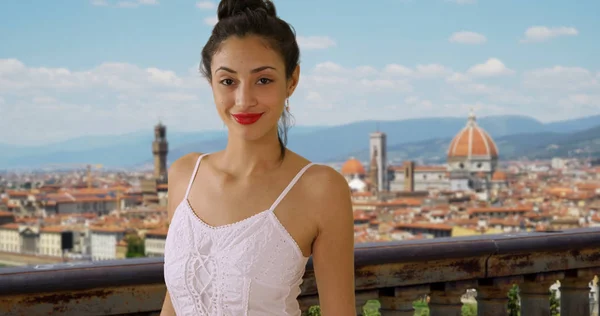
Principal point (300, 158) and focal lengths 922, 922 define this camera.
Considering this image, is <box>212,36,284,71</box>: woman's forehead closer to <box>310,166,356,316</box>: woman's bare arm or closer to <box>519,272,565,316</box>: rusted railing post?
<box>310,166,356,316</box>: woman's bare arm

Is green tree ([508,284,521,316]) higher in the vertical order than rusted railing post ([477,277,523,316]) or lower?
lower

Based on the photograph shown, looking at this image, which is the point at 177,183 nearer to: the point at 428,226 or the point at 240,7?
the point at 240,7

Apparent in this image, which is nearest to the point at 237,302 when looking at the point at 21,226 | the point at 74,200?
the point at 21,226

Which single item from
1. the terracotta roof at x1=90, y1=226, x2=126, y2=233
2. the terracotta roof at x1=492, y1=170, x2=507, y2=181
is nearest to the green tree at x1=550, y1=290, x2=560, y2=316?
the terracotta roof at x1=90, y1=226, x2=126, y2=233

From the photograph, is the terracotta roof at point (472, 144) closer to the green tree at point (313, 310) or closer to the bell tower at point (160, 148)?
the bell tower at point (160, 148)

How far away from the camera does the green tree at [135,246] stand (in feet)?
128

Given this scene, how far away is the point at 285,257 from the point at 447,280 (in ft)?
2.25

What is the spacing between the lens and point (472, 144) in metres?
64.8

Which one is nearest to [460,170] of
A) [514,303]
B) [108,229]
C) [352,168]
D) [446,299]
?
[352,168]

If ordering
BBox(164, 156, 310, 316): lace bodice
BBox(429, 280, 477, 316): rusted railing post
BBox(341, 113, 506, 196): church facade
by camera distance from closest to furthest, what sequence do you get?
BBox(164, 156, 310, 316): lace bodice, BBox(429, 280, 477, 316): rusted railing post, BBox(341, 113, 506, 196): church facade

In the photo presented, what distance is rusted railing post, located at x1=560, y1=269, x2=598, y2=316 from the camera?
185 centimetres

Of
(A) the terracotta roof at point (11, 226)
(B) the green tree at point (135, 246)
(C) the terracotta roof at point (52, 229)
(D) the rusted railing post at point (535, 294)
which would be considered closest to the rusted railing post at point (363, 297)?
(D) the rusted railing post at point (535, 294)

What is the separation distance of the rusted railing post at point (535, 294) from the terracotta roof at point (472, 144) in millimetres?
63514

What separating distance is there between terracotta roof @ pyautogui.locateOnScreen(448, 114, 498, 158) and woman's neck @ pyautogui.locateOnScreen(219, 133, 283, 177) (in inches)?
A: 2531
